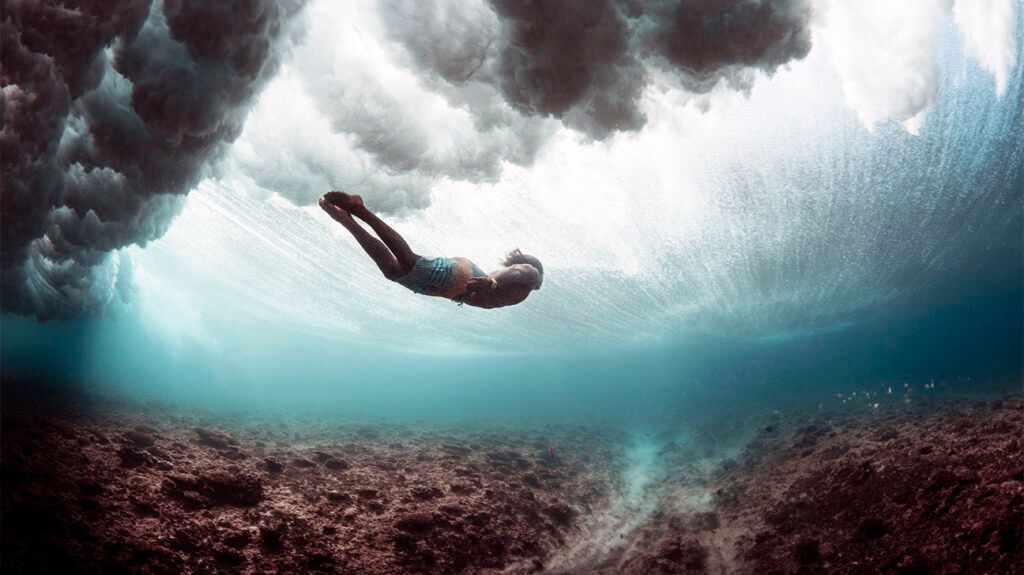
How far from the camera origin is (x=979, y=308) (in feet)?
135

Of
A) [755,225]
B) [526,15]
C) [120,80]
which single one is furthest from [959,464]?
[120,80]

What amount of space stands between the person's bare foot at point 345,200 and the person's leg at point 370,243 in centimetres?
7

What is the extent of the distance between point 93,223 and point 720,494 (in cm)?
1812

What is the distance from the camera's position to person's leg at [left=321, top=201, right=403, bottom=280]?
170 inches

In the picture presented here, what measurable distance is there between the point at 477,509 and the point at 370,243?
22.6 feet

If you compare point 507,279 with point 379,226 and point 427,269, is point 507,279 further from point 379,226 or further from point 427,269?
point 379,226

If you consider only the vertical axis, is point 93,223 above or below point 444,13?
below

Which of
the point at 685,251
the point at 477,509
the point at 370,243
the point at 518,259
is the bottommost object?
the point at 477,509

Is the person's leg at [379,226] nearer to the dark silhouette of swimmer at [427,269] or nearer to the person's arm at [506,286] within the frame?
the dark silhouette of swimmer at [427,269]

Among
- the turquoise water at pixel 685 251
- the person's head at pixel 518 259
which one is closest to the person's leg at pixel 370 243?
the person's head at pixel 518 259

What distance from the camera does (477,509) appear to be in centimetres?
873

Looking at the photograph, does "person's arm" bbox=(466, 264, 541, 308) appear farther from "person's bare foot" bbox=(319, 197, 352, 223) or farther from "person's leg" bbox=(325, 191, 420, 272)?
"person's bare foot" bbox=(319, 197, 352, 223)

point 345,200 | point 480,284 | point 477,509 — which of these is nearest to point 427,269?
point 480,284

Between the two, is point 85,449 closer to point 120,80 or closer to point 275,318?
point 120,80
